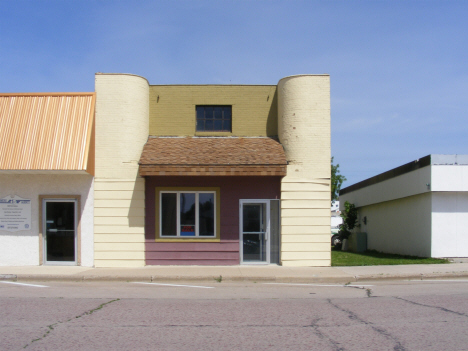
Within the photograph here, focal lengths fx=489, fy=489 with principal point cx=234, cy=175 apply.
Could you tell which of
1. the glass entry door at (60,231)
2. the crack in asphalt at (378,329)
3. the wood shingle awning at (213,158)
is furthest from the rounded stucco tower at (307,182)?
the glass entry door at (60,231)

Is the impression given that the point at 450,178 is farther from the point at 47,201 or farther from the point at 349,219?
the point at 47,201

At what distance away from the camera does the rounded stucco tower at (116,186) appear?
15500 millimetres

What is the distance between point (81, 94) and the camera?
1547 centimetres

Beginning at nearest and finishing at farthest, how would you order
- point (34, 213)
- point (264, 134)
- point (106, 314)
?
point (106, 314) < point (34, 213) < point (264, 134)

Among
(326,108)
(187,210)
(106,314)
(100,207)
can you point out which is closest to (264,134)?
(326,108)

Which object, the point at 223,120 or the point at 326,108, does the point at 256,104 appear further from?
the point at 326,108

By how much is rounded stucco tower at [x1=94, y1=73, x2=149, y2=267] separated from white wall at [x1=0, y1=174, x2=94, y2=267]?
284 millimetres

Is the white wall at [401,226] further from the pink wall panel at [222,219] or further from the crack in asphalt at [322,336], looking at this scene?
the crack in asphalt at [322,336]

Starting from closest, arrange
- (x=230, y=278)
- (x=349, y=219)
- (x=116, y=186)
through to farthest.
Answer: (x=230, y=278) < (x=116, y=186) < (x=349, y=219)

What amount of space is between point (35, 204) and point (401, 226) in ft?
46.7

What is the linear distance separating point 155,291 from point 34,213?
6.29m

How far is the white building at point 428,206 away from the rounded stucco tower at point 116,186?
9929mm

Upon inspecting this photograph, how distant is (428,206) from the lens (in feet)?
56.9

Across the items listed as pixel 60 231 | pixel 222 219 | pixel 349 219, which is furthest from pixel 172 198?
pixel 349 219
